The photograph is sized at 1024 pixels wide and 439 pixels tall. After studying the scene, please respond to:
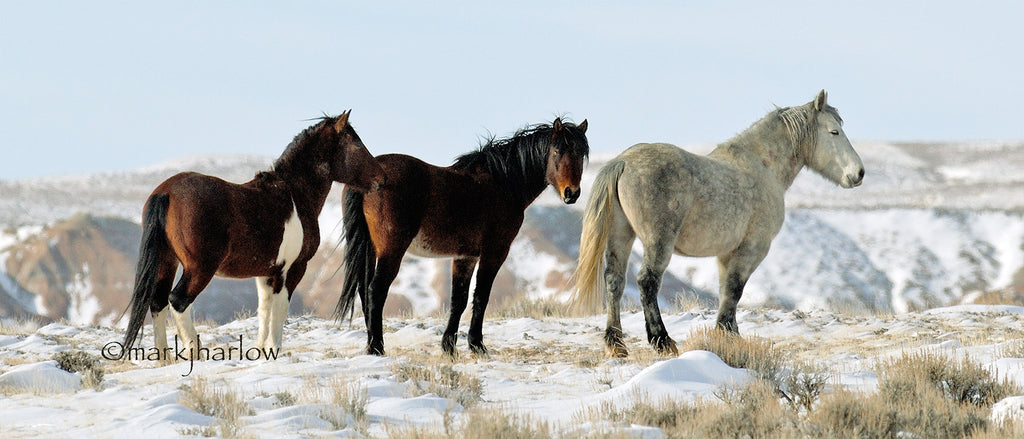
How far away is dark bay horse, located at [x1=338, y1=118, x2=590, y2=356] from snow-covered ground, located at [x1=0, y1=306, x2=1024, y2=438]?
63 centimetres

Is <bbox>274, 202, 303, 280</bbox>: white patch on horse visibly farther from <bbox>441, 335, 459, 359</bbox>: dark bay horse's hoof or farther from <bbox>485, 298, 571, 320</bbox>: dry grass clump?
<bbox>485, 298, 571, 320</bbox>: dry grass clump

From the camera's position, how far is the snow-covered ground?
6.21m

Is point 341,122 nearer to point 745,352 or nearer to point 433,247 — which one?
point 433,247

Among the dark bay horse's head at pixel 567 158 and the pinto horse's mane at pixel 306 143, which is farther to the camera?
the dark bay horse's head at pixel 567 158

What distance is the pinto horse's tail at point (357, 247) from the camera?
30.0ft

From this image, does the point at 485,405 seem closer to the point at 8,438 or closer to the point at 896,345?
the point at 8,438

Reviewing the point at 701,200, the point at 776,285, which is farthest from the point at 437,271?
the point at 701,200

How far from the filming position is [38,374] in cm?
771

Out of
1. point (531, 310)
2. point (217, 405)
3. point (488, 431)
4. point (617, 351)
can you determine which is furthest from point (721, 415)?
point (531, 310)

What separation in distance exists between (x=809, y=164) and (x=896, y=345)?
204 cm

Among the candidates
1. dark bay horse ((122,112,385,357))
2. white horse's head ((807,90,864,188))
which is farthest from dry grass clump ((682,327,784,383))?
white horse's head ((807,90,864,188))

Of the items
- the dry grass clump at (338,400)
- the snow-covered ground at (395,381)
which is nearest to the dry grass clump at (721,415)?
the snow-covered ground at (395,381)

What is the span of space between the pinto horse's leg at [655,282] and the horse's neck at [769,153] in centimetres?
150

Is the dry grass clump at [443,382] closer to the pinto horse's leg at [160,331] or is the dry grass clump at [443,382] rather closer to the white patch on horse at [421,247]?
the white patch on horse at [421,247]
